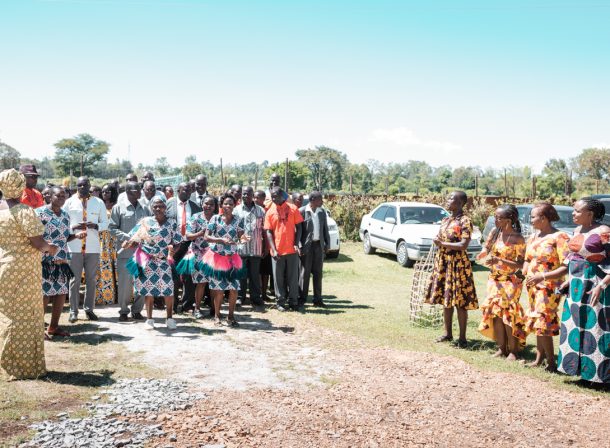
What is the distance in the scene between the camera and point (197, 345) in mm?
6637

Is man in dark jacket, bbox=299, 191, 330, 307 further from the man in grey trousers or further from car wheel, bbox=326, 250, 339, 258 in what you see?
car wheel, bbox=326, 250, 339, 258

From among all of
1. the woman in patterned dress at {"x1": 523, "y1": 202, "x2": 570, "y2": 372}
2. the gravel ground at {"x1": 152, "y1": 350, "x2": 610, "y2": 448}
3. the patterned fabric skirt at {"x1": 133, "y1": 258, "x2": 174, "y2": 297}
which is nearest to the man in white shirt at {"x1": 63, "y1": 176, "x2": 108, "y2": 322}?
the patterned fabric skirt at {"x1": 133, "y1": 258, "x2": 174, "y2": 297}

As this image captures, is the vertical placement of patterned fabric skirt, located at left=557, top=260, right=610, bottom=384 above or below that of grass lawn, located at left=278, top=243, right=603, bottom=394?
above

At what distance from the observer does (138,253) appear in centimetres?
723

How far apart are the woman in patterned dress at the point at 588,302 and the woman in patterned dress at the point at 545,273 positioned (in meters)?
0.26

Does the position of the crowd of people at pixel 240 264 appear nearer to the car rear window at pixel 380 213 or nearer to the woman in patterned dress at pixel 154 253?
the woman in patterned dress at pixel 154 253

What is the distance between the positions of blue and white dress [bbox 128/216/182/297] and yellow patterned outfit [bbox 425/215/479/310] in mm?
3693

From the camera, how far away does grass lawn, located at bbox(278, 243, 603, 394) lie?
20.6 ft

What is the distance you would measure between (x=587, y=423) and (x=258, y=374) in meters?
3.23

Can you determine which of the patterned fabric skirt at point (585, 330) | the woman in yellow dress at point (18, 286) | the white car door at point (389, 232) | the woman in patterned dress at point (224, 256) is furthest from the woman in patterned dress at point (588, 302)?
the white car door at point (389, 232)

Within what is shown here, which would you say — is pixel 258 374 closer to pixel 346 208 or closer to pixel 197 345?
pixel 197 345

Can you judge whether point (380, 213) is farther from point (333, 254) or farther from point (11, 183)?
point (11, 183)

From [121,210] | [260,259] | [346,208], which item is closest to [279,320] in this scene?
[260,259]

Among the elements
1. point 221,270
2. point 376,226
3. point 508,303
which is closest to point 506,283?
point 508,303
